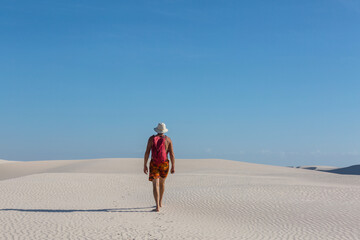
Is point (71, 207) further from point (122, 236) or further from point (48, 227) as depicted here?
point (122, 236)

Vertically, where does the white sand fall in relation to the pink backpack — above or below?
below

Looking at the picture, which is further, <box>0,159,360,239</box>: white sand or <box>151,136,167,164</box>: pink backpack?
<box>151,136,167,164</box>: pink backpack

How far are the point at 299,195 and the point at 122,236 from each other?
7.68 meters

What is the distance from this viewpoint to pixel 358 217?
9.52m

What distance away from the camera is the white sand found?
7668 millimetres

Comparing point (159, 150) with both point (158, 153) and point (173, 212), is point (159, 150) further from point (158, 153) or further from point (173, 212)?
point (173, 212)

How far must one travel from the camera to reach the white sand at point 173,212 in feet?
25.2

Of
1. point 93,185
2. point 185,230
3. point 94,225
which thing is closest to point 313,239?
point 185,230

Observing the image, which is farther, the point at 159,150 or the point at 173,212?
the point at 173,212

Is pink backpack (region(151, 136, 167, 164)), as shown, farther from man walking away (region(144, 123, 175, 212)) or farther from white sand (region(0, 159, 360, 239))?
white sand (region(0, 159, 360, 239))

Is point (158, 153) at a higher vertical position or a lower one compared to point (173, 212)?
higher

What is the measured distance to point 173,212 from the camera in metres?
10.0

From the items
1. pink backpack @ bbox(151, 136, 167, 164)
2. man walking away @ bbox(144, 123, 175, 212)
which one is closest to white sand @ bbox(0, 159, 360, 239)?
man walking away @ bbox(144, 123, 175, 212)

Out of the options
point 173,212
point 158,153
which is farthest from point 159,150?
point 173,212
